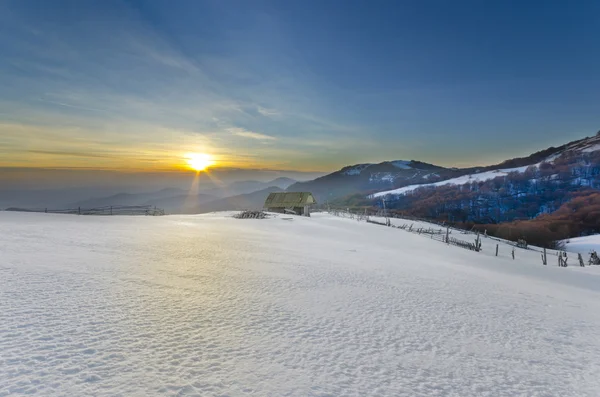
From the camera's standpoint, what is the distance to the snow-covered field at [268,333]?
464 cm

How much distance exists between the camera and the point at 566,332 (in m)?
8.05

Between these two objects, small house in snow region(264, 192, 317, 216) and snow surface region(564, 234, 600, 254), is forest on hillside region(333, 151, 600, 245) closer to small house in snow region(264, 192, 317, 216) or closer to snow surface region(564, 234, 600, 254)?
snow surface region(564, 234, 600, 254)

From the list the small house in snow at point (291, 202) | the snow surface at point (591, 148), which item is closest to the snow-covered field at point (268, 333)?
the small house in snow at point (291, 202)

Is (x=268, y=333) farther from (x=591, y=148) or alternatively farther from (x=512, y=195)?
(x=591, y=148)

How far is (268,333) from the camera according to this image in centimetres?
641

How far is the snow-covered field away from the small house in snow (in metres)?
44.3

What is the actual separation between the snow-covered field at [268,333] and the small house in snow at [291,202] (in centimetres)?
4432

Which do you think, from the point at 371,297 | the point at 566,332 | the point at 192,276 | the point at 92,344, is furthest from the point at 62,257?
the point at 566,332

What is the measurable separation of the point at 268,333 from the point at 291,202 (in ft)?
168

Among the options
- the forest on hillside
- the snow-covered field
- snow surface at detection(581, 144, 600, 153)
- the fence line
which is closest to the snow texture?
the forest on hillside

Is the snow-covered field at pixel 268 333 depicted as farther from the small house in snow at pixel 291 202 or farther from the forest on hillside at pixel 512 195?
the forest on hillside at pixel 512 195

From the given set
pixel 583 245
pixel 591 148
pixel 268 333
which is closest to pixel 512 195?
pixel 591 148

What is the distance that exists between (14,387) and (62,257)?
28.4ft

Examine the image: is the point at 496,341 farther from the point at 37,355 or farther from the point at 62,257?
the point at 62,257
